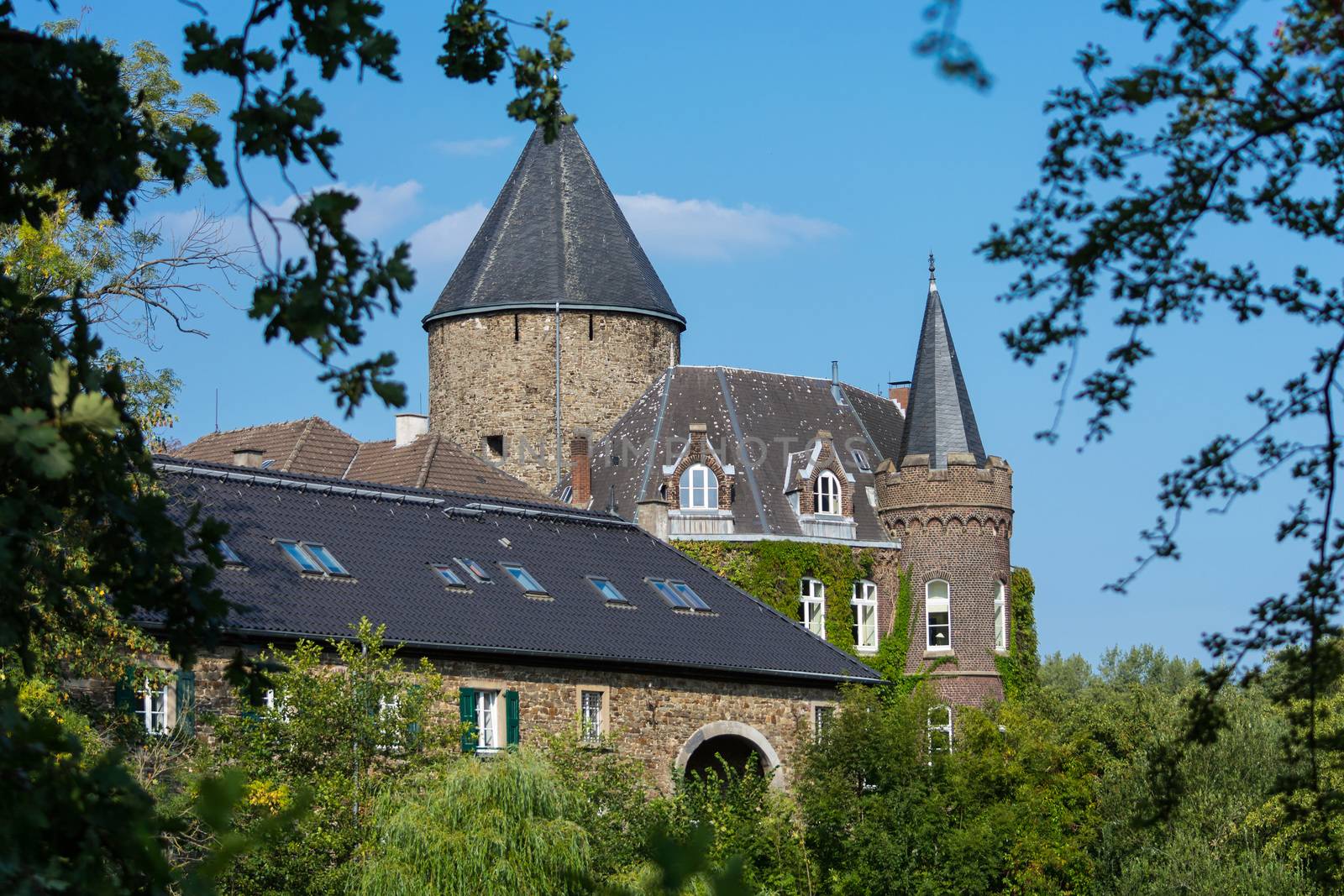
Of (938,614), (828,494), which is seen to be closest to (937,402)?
(828,494)

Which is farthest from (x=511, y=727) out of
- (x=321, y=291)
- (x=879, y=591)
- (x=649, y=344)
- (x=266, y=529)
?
(x=321, y=291)

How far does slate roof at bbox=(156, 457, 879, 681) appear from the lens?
3081 cm

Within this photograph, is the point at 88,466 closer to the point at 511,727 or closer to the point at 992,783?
the point at 511,727

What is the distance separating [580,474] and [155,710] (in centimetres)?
2082

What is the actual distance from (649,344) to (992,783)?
1859cm

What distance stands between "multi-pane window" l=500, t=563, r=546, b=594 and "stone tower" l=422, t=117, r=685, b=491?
603 inches

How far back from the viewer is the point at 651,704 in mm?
34062

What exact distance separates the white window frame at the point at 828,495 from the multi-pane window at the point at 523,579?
13.0m

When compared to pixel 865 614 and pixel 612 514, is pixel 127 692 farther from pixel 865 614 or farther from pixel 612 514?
pixel 865 614

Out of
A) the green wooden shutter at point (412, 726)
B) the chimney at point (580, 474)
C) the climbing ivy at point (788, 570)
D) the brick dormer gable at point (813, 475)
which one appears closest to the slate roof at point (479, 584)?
the green wooden shutter at point (412, 726)

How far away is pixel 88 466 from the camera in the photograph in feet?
26.2

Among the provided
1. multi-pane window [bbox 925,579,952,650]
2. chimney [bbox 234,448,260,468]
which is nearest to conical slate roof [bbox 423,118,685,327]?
chimney [bbox 234,448,260,468]

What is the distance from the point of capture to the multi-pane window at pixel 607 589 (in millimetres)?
35281

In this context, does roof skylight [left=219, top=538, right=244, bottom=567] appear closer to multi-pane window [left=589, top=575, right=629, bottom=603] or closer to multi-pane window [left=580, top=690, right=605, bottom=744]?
multi-pane window [left=580, top=690, right=605, bottom=744]
